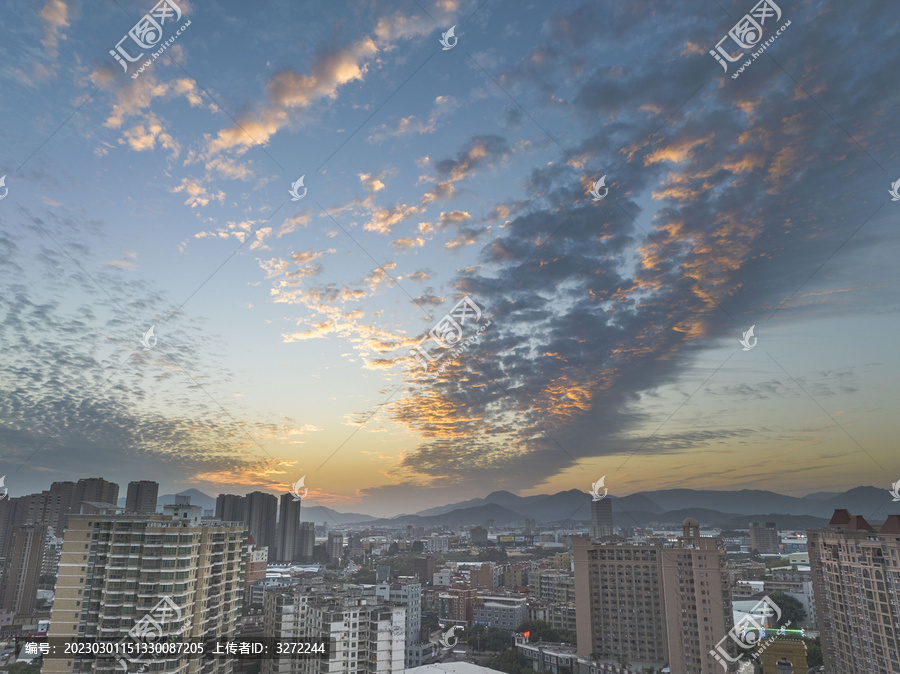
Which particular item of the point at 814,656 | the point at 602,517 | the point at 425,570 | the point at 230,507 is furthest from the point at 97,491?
the point at 602,517

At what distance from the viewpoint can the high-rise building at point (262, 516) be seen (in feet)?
194

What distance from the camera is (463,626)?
119ft

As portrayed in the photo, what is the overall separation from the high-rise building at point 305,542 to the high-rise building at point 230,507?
14.6 m

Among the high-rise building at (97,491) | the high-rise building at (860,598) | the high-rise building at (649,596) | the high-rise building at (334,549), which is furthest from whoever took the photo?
the high-rise building at (334,549)

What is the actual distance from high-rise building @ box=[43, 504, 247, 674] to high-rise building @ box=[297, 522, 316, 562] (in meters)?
59.9

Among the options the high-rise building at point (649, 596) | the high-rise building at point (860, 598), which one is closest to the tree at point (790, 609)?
the high-rise building at point (649, 596)

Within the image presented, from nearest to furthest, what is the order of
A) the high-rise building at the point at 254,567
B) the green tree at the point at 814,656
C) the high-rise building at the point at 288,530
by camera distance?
the green tree at the point at 814,656, the high-rise building at the point at 254,567, the high-rise building at the point at 288,530

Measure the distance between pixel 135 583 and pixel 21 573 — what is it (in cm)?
3050

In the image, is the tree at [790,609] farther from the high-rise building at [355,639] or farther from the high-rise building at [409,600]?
the high-rise building at [355,639]

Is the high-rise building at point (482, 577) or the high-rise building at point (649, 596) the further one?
the high-rise building at point (482, 577)

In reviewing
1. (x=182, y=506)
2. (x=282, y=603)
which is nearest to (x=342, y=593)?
(x=282, y=603)

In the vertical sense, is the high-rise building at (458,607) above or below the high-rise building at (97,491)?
below

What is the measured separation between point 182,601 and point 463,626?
90.1 feet

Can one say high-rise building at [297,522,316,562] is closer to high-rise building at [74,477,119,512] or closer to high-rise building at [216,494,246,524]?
high-rise building at [216,494,246,524]
